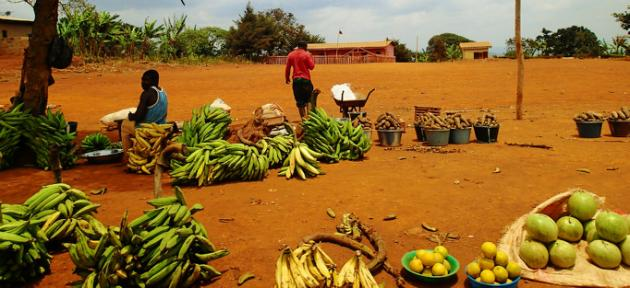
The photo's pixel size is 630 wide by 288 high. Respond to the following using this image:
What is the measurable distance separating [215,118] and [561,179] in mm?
5780

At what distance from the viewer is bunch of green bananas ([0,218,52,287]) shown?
12.2 ft

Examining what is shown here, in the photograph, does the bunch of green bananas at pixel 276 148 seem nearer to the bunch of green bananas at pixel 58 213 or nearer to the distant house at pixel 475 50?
the bunch of green bananas at pixel 58 213

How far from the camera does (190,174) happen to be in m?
6.81

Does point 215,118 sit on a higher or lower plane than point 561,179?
higher

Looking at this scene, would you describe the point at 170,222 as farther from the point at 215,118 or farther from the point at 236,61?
the point at 236,61

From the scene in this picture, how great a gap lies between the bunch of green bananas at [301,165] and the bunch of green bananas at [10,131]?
4644 mm

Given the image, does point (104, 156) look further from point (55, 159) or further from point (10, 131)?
point (55, 159)

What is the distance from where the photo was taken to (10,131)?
7992 mm

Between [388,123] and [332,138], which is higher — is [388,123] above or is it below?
above

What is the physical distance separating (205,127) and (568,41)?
162ft

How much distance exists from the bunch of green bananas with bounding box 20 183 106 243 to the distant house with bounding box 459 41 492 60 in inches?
1756

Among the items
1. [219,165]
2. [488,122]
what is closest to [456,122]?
[488,122]

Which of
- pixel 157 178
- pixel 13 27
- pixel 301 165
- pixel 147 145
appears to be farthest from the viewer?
pixel 13 27

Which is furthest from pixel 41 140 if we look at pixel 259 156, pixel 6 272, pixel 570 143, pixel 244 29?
pixel 244 29
